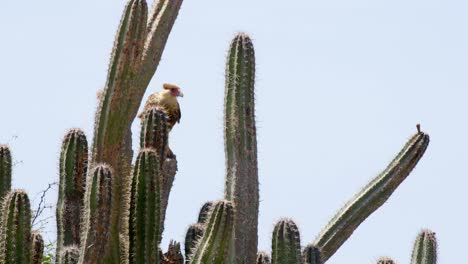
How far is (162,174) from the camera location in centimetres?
1141

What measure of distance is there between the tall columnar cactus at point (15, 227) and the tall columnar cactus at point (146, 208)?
0.81 metres

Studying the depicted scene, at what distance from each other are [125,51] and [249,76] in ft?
3.18

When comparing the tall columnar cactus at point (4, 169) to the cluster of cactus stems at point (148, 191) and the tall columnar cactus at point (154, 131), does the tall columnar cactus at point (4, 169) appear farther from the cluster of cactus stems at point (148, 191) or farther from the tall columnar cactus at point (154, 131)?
the tall columnar cactus at point (154, 131)

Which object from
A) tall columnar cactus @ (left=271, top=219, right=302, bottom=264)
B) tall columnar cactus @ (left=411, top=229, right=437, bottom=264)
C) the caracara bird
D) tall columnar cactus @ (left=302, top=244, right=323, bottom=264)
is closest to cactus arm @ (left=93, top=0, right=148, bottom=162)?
the caracara bird

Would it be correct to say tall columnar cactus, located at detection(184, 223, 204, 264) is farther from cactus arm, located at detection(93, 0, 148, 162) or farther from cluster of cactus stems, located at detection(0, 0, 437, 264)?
cactus arm, located at detection(93, 0, 148, 162)

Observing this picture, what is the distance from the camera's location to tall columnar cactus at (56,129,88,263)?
1136 cm

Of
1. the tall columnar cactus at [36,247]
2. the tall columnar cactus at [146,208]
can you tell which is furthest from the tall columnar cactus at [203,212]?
the tall columnar cactus at [36,247]

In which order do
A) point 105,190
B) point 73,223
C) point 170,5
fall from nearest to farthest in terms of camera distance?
point 105,190
point 73,223
point 170,5

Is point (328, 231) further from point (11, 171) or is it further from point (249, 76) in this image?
point (11, 171)

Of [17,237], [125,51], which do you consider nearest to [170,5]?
[125,51]

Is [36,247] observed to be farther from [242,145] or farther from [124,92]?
[242,145]

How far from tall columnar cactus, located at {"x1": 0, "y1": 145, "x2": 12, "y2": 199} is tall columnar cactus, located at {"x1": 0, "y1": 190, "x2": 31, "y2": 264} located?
1.97 ft

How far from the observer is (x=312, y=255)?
435 inches

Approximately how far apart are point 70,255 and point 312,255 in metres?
1.75
